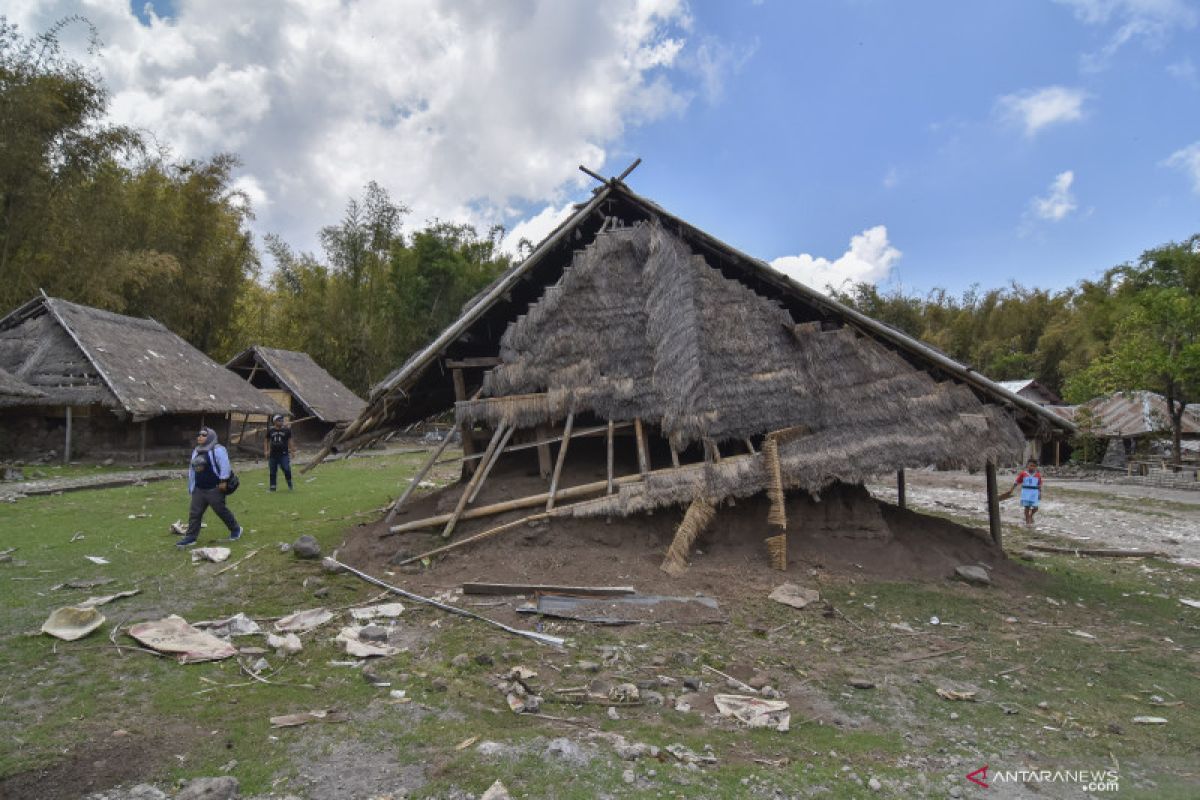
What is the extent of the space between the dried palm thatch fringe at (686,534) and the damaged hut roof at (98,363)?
17401 millimetres

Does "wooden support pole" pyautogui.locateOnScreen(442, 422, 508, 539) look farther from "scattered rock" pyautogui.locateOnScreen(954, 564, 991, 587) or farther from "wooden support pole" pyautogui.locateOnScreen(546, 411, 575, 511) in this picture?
"scattered rock" pyautogui.locateOnScreen(954, 564, 991, 587)

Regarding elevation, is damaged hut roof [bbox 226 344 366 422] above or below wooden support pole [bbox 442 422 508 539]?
above

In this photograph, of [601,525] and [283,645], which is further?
[601,525]

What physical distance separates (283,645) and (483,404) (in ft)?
13.6

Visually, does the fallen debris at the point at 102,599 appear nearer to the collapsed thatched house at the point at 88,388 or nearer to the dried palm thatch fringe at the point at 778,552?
the dried palm thatch fringe at the point at 778,552

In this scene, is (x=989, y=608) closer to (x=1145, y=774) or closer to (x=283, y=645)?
(x=1145, y=774)

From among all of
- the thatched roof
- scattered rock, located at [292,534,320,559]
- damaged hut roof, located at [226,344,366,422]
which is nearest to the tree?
scattered rock, located at [292,534,320,559]

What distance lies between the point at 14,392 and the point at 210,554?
1218 centimetres

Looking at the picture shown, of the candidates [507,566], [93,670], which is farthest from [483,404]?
[93,670]

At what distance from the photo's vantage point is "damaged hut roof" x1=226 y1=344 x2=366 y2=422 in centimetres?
A: 2861

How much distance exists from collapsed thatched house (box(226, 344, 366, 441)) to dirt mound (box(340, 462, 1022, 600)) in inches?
878

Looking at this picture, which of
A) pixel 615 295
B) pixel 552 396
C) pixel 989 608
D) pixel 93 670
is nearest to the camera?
pixel 93 670

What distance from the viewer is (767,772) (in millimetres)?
3727

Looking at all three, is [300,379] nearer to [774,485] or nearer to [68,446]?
[68,446]
